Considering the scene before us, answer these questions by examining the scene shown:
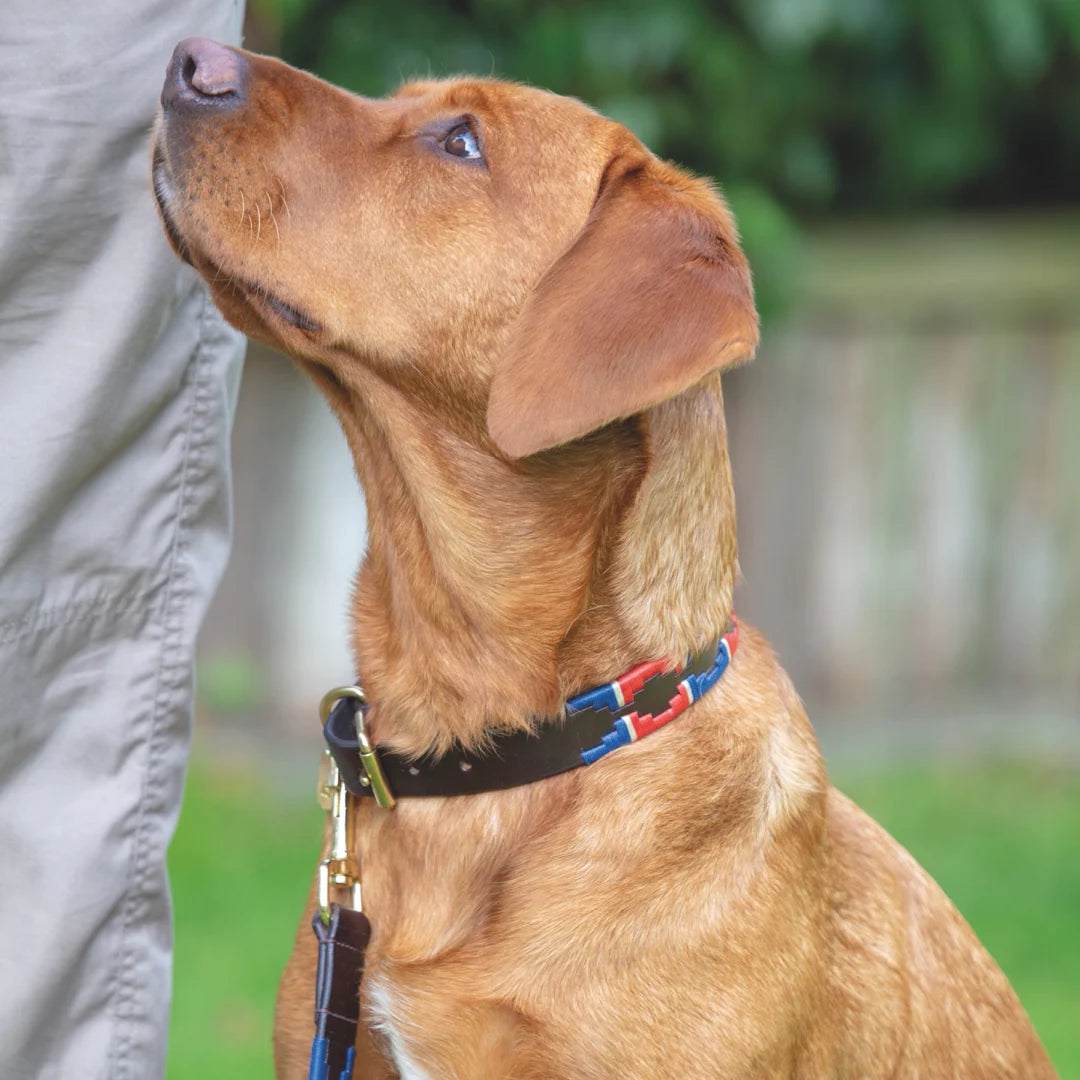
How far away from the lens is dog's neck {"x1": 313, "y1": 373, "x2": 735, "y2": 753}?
293 cm

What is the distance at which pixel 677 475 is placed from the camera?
2988 millimetres

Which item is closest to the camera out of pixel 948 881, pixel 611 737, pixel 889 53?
pixel 611 737

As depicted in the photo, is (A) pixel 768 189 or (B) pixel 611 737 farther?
(A) pixel 768 189

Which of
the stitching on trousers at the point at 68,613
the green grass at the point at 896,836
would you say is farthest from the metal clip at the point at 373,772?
the green grass at the point at 896,836

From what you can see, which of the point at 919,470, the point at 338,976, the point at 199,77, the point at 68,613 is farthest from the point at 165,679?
the point at 919,470

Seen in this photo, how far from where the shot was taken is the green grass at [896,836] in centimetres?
515

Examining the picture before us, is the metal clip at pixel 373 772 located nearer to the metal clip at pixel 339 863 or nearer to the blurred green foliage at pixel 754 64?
the metal clip at pixel 339 863

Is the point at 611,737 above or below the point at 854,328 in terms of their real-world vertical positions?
above

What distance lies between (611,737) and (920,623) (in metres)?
5.31

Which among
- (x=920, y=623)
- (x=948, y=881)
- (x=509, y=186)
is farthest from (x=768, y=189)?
(x=509, y=186)

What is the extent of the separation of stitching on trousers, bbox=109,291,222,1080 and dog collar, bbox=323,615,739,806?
34 cm

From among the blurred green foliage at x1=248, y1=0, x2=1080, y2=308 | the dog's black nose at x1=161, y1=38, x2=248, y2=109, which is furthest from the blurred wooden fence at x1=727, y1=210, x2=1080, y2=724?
the dog's black nose at x1=161, y1=38, x2=248, y2=109

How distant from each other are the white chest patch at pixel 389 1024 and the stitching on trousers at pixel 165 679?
47cm

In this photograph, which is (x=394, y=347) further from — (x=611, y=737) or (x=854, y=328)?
(x=854, y=328)
